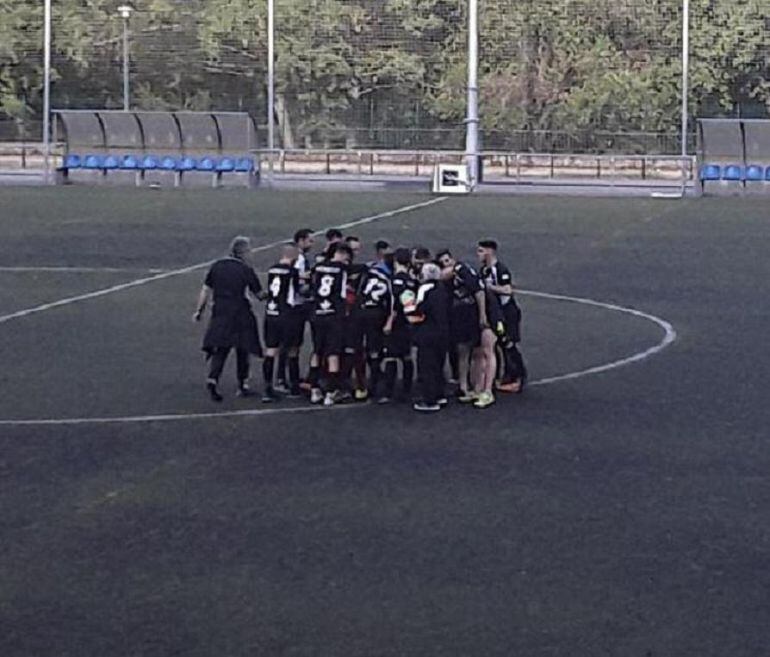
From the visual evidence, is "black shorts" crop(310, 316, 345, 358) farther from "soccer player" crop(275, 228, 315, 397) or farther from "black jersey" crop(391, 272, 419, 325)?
"black jersey" crop(391, 272, 419, 325)

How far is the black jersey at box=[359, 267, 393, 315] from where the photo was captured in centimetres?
1582

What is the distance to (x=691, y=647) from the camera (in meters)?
8.81

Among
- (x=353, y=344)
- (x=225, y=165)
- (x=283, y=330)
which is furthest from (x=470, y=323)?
(x=225, y=165)

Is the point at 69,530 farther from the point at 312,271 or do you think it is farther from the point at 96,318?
the point at 96,318

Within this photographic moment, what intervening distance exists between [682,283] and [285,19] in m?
35.9

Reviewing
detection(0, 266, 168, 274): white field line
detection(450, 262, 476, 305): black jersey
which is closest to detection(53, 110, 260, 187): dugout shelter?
detection(0, 266, 168, 274): white field line

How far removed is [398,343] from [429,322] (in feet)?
1.75

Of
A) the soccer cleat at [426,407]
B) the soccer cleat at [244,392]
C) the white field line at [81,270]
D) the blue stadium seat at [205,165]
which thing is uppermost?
the blue stadium seat at [205,165]

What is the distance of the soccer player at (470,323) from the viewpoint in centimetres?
1591

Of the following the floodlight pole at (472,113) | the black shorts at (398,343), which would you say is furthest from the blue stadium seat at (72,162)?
the black shorts at (398,343)

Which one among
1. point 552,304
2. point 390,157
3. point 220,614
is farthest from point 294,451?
point 390,157

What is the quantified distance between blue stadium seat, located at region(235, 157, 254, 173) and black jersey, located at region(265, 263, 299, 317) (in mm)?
37804

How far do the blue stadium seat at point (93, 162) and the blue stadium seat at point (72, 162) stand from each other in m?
0.21

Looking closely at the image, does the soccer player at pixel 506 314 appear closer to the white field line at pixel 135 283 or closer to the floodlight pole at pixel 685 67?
the white field line at pixel 135 283
